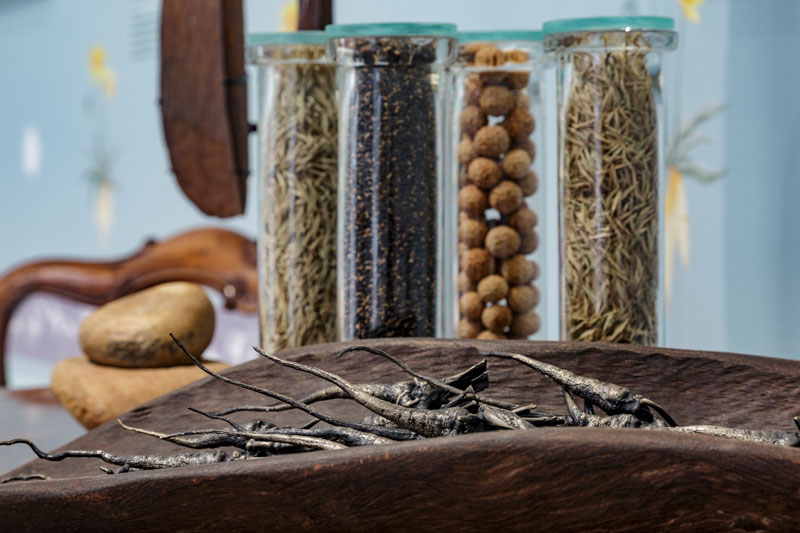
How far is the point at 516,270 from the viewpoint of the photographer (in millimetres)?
543

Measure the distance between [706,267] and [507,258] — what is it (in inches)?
36.2

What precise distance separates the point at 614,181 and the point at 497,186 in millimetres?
70

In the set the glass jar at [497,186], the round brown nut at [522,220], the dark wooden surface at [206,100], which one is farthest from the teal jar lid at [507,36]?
the dark wooden surface at [206,100]

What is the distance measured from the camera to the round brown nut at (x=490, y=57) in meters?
0.56

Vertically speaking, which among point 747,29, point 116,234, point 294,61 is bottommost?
point 116,234

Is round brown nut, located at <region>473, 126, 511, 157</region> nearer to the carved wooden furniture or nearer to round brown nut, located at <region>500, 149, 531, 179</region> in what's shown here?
round brown nut, located at <region>500, 149, 531, 179</region>

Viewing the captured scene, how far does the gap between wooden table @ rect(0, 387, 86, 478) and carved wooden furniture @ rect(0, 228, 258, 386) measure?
45 cm

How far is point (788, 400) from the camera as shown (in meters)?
0.40

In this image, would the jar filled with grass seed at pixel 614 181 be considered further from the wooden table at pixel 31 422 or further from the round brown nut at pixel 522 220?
the wooden table at pixel 31 422

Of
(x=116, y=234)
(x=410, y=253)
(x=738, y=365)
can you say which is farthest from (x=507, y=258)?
(x=116, y=234)

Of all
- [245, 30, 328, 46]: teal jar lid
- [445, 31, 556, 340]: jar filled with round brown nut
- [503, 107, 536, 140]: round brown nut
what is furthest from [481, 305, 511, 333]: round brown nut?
[245, 30, 328, 46]: teal jar lid

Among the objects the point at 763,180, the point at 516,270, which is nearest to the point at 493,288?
the point at 516,270

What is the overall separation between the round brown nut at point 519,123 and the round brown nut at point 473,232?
5 centimetres

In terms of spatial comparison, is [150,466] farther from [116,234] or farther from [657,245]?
[116,234]
